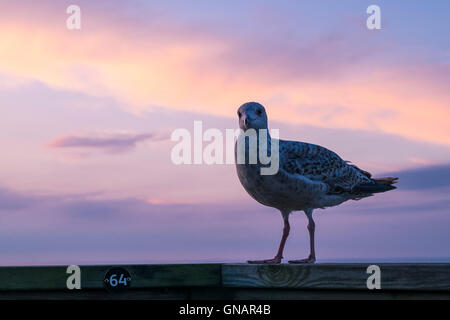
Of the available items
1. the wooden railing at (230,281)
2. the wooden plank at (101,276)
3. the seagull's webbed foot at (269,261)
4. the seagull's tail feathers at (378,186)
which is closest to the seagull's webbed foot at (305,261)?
the seagull's webbed foot at (269,261)

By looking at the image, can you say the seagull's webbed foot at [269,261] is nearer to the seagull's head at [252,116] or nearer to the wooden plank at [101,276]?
the wooden plank at [101,276]

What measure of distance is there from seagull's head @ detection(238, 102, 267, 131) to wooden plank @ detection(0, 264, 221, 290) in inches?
86.4

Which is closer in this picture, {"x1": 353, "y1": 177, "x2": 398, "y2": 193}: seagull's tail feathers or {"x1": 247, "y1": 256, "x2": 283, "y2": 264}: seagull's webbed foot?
{"x1": 247, "y1": 256, "x2": 283, "y2": 264}: seagull's webbed foot

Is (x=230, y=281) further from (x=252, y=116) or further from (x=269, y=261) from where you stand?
(x=252, y=116)

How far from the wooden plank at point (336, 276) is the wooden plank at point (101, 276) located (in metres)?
0.31

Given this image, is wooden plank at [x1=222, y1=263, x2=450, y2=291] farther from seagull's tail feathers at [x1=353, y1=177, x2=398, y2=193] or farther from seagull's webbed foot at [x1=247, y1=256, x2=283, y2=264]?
seagull's tail feathers at [x1=353, y1=177, x2=398, y2=193]

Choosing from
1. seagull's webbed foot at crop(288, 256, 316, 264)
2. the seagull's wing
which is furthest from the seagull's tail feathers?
seagull's webbed foot at crop(288, 256, 316, 264)

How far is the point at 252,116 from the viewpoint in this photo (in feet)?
27.8

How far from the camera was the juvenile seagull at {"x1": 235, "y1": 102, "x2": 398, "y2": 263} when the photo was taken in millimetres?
8094
